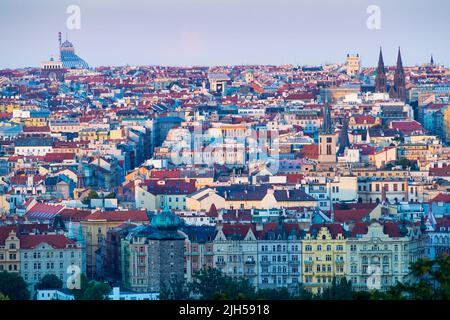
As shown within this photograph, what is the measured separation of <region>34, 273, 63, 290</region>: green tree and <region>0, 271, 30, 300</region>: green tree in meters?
0.43

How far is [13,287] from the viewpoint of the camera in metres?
30.5

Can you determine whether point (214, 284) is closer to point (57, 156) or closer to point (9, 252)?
point (9, 252)

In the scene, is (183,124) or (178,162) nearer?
(178,162)

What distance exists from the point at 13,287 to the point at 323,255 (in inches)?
209

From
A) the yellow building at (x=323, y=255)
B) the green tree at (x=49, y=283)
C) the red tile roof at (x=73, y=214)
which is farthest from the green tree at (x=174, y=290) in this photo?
the red tile roof at (x=73, y=214)

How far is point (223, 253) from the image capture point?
3394 centimetres

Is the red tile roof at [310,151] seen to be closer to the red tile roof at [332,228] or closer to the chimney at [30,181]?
the chimney at [30,181]

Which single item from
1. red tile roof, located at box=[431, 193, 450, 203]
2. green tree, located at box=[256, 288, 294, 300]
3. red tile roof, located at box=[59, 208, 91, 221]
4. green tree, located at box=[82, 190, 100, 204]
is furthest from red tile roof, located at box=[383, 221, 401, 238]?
green tree, located at box=[82, 190, 100, 204]

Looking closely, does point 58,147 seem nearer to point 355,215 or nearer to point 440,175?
point 440,175

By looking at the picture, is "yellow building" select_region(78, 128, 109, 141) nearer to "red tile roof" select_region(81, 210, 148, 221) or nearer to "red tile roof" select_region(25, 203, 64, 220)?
"red tile roof" select_region(25, 203, 64, 220)

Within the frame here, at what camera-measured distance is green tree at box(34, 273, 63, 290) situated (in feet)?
104

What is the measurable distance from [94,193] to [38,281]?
11.9m

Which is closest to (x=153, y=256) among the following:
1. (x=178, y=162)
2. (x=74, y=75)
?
(x=178, y=162)

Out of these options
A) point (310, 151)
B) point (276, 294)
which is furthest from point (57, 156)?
point (276, 294)
